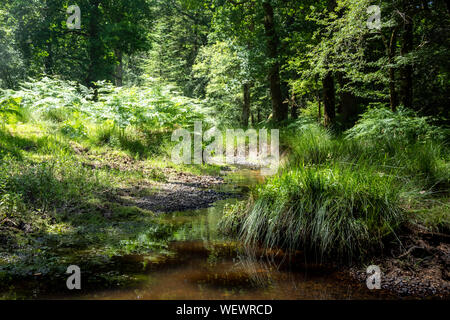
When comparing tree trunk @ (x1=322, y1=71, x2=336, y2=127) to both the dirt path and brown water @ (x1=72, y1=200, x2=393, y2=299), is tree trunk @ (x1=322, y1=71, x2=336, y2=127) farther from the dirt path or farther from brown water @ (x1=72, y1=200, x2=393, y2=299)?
brown water @ (x1=72, y1=200, x2=393, y2=299)

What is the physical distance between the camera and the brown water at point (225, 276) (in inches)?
113

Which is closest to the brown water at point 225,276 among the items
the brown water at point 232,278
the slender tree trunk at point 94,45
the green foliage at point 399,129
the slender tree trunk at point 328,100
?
the brown water at point 232,278

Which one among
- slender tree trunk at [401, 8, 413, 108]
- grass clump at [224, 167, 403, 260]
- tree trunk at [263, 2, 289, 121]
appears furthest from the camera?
tree trunk at [263, 2, 289, 121]

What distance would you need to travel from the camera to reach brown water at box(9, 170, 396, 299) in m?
2.88

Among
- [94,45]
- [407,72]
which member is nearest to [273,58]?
[407,72]

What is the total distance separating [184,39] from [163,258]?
91.4 feet

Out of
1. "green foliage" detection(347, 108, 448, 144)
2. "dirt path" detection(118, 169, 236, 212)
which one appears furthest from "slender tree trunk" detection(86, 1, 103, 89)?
"green foliage" detection(347, 108, 448, 144)

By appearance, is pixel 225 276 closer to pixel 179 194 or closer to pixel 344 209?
pixel 344 209

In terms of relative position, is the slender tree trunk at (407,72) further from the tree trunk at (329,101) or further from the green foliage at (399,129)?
the tree trunk at (329,101)

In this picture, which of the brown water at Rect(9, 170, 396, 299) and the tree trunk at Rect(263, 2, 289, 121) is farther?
the tree trunk at Rect(263, 2, 289, 121)

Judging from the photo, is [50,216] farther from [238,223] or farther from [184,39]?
[184,39]

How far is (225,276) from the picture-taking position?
128 inches

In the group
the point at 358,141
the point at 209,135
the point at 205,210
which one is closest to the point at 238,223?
the point at 205,210

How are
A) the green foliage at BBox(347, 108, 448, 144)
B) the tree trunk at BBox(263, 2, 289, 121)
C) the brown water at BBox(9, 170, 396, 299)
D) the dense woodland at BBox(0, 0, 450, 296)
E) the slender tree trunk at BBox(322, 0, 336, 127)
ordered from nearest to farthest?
the brown water at BBox(9, 170, 396, 299) < the dense woodland at BBox(0, 0, 450, 296) < the green foliage at BBox(347, 108, 448, 144) < the slender tree trunk at BBox(322, 0, 336, 127) < the tree trunk at BBox(263, 2, 289, 121)
